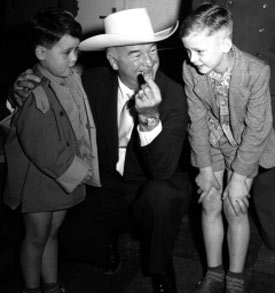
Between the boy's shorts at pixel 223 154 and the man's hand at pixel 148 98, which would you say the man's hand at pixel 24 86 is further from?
the boy's shorts at pixel 223 154

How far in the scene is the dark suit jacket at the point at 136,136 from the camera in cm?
232

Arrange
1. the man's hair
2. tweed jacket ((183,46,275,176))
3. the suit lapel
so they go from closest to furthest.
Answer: the man's hair, tweed jacket ((183,46,275,176)), the suit lapel

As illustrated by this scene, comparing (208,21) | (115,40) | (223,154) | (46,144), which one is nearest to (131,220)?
(223,154)

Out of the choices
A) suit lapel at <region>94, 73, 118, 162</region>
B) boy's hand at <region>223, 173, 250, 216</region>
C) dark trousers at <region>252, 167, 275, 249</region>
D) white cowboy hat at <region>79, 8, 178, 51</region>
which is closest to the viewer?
boy's hand at <region>223, 173, 250, 216</region>

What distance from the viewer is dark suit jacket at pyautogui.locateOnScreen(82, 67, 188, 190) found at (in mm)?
2324

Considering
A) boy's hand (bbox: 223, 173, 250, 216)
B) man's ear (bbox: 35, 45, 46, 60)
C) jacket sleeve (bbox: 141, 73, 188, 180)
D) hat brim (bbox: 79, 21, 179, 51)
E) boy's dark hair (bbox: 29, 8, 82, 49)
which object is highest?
boy's dark hair (bbox: 29, 8, 82, 49)

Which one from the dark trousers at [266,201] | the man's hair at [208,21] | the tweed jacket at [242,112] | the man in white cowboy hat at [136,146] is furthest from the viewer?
the dark trousers at [266,201]

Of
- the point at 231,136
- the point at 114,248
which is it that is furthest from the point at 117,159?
the point at 231,136

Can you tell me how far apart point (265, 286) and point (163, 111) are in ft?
3.76

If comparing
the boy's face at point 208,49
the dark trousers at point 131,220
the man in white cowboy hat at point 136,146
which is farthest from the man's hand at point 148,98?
the dark trousers at point 131,220

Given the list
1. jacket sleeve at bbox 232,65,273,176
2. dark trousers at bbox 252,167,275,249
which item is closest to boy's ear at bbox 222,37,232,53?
jacket sleeve at bbox 232,65,273,176

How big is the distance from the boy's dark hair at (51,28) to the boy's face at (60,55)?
23mm

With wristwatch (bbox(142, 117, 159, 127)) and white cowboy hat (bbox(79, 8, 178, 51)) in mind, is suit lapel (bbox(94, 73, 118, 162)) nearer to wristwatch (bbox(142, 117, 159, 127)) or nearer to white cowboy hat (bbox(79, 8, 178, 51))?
white cowboy hat (bbox(79, 8, 178, 51))

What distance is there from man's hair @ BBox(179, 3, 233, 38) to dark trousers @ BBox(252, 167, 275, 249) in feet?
3.57
